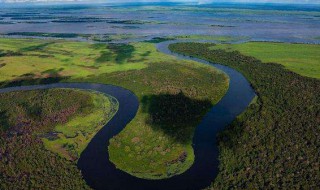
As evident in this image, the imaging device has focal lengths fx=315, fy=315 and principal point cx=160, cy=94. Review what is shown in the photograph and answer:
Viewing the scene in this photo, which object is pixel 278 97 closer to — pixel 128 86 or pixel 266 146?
pixel 266 146

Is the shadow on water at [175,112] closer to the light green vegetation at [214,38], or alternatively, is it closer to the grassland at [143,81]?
the grassland at [143,81]

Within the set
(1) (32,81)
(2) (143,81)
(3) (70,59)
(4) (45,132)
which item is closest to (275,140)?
(4) (45,132)

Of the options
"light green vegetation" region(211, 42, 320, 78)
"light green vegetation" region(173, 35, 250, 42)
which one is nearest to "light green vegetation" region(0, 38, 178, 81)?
"light green vegetation" region(173, 35, 250, 42)

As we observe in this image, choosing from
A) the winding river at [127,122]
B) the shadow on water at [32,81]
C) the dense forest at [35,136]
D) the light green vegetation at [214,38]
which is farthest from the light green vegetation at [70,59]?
the light green vegetation at [214,38]

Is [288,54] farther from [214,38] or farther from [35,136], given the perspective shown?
[35,136]

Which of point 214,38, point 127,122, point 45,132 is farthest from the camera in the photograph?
point 214,38

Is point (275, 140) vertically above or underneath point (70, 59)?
above

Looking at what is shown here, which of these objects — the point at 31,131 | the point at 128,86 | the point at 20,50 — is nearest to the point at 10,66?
the point at 20,50
